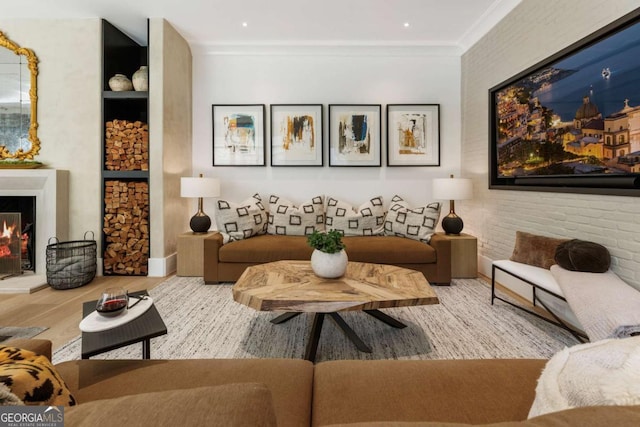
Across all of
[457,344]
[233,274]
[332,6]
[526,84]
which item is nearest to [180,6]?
[332,6]

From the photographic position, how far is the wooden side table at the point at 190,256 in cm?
370

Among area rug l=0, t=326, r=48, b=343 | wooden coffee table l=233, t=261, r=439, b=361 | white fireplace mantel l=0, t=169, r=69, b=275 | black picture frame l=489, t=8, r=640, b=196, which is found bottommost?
area rug l=0, t=326, r=48, b=343

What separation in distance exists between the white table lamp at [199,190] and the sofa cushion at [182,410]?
346 cm

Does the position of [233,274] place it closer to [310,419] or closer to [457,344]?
[457,344]

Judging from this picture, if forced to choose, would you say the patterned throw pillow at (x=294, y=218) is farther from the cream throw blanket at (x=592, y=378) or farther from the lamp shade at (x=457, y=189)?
the cream throw blanket at (x=592, y=378)

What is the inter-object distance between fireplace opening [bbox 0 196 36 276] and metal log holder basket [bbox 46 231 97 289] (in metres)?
0.33

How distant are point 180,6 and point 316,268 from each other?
3.27m

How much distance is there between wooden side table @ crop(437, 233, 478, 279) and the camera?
3.62m

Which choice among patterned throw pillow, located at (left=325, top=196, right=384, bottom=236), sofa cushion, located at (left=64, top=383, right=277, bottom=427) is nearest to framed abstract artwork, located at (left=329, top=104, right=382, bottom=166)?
patterned throw pillow, located at (left=325, top=196, right=384, bottom=236)

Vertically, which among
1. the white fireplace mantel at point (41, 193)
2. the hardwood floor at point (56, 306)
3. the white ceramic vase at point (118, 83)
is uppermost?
the white ceramic vase at point (118, 83)

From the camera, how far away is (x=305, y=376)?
1062 millimetres

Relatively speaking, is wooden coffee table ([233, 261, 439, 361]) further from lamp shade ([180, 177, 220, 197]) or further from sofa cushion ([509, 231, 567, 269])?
lamp shade ([180, 177, 220, 197])

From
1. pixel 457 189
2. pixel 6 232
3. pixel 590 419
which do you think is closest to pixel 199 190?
pixel 6 232

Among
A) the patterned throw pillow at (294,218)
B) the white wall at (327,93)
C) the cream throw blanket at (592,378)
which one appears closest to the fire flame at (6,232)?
the white wall at (327,93)
